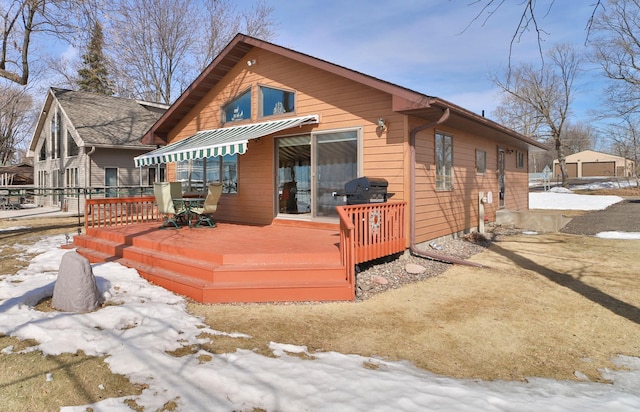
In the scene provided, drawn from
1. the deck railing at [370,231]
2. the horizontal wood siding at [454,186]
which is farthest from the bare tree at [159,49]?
the deck railing at [370,231]

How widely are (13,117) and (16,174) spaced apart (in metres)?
5.40

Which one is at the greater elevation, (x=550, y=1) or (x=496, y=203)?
(x=550, y=1)

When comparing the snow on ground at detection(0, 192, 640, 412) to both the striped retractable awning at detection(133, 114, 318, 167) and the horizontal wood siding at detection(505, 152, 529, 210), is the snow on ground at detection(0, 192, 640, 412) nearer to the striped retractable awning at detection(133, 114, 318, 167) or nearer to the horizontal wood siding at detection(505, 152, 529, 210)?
the striped retractable awning at detection(133, 114, 318, 167)

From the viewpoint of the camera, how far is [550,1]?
3.78m

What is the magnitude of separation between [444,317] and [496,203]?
31.5 feet

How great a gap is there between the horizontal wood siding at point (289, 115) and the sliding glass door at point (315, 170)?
20cm

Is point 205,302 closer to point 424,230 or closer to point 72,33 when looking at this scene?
point 424,230

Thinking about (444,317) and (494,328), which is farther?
(444,317)

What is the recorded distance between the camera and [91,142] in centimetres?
1684

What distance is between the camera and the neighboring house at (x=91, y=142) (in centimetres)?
1738

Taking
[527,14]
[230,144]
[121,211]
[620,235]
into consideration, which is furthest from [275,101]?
[620,235]

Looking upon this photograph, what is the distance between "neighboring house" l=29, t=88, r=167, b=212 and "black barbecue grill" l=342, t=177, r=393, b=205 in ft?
43.4

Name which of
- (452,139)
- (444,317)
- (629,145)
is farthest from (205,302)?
(629,145)

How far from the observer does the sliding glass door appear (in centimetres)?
775
